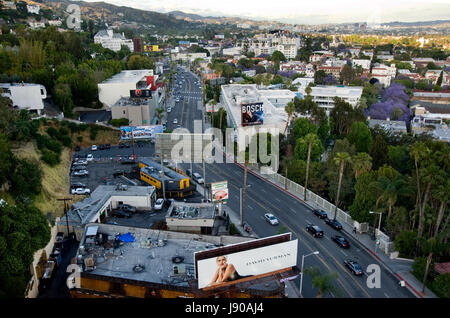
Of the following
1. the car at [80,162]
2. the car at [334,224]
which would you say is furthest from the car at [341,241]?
the car at [80,162]

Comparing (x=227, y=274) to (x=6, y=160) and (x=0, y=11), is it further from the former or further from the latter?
(x=0, y=11)

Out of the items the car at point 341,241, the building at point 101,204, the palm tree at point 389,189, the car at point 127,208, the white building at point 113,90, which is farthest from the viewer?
the white building at point 113,90

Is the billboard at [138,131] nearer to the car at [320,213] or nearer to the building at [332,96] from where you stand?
the car at [320,213]

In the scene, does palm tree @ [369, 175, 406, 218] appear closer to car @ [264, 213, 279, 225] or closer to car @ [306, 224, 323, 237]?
car @ [306, 224, 323, 237]

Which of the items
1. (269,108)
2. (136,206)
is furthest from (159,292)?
(269,108)

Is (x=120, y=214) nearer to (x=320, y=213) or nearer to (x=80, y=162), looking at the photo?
(x=80, y=162)

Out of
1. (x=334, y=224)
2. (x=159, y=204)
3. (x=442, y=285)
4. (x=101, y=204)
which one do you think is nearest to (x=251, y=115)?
(x=159, y=204)

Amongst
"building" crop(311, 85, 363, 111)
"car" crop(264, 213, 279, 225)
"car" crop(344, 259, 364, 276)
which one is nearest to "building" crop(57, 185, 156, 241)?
"car" crop(264, 213, 279, 225)
